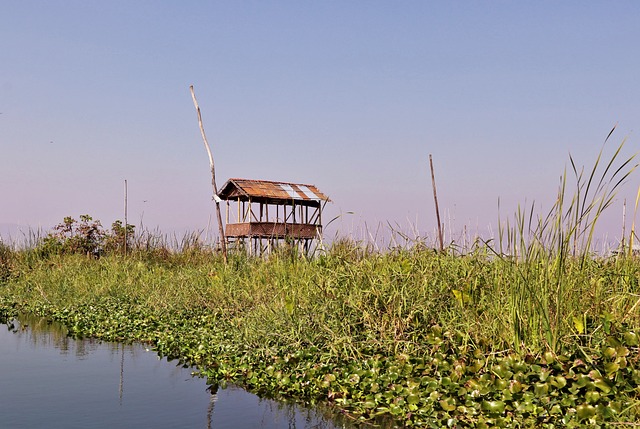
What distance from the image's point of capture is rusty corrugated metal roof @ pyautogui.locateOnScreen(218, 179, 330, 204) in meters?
27.2

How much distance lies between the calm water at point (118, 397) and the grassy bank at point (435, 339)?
0.42m

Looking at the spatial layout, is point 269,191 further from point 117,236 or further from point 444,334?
point 444,334

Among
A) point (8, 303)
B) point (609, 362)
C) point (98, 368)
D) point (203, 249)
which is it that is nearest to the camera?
point (609, 362)

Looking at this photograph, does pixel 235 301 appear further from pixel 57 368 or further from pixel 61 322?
pixel 61 322

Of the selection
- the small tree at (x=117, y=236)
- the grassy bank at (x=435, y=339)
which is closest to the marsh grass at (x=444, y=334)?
the grassy bank at (x=435, y=339)

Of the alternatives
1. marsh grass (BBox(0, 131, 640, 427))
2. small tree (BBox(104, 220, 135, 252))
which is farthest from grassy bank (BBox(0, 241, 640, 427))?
small tree (BBox(104, 220, 135, 252))

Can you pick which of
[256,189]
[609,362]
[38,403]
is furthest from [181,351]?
[256,189]

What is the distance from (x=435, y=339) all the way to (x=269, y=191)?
69.1ft

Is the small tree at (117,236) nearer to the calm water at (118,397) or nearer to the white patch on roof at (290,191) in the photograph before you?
the white patch on roof at (290,191)

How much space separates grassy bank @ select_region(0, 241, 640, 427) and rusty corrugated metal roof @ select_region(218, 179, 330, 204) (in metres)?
16.1

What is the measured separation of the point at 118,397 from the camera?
7.66 metres

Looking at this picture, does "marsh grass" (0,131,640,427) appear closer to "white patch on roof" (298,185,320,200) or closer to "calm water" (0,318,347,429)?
"calm water" (0,318,347,429)

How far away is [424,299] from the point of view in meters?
7.74

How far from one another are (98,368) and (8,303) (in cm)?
834
